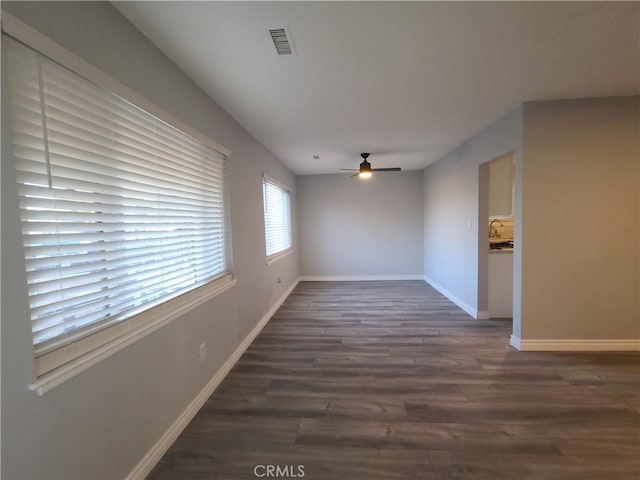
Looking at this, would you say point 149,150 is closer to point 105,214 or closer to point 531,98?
point 105,214

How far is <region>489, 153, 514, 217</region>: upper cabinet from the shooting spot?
4355 millimetres

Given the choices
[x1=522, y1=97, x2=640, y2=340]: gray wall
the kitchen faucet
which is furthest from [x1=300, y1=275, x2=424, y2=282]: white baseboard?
[x1=522, y1=97, x2=640, y2=340]: gray wall

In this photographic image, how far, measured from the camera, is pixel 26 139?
1.03 m

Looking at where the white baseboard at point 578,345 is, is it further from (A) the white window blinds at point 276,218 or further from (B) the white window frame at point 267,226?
(A) the white window blinds at point 276,218

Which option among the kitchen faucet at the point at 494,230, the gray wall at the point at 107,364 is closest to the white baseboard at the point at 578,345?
the kitchen faucet at the point at 494,230

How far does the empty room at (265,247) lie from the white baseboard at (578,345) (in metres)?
0.02

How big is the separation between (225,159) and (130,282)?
5.07 feet

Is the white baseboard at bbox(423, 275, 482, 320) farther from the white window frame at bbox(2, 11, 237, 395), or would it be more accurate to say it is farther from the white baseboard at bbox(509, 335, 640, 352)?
the white window frame at bbox(2, 11, 237, 395)

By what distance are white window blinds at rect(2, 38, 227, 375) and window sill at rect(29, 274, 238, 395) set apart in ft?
0.12

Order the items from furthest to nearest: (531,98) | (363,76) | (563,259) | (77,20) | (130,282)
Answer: (563,259)
(531,98)
(363,76)
(130,282)
(77,20)

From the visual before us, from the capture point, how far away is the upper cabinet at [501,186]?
4355 mm

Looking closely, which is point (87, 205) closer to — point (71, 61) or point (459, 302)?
point (71, 61)

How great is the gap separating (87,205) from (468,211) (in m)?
4.16

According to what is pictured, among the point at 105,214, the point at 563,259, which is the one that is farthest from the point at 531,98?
the point at 105,214
